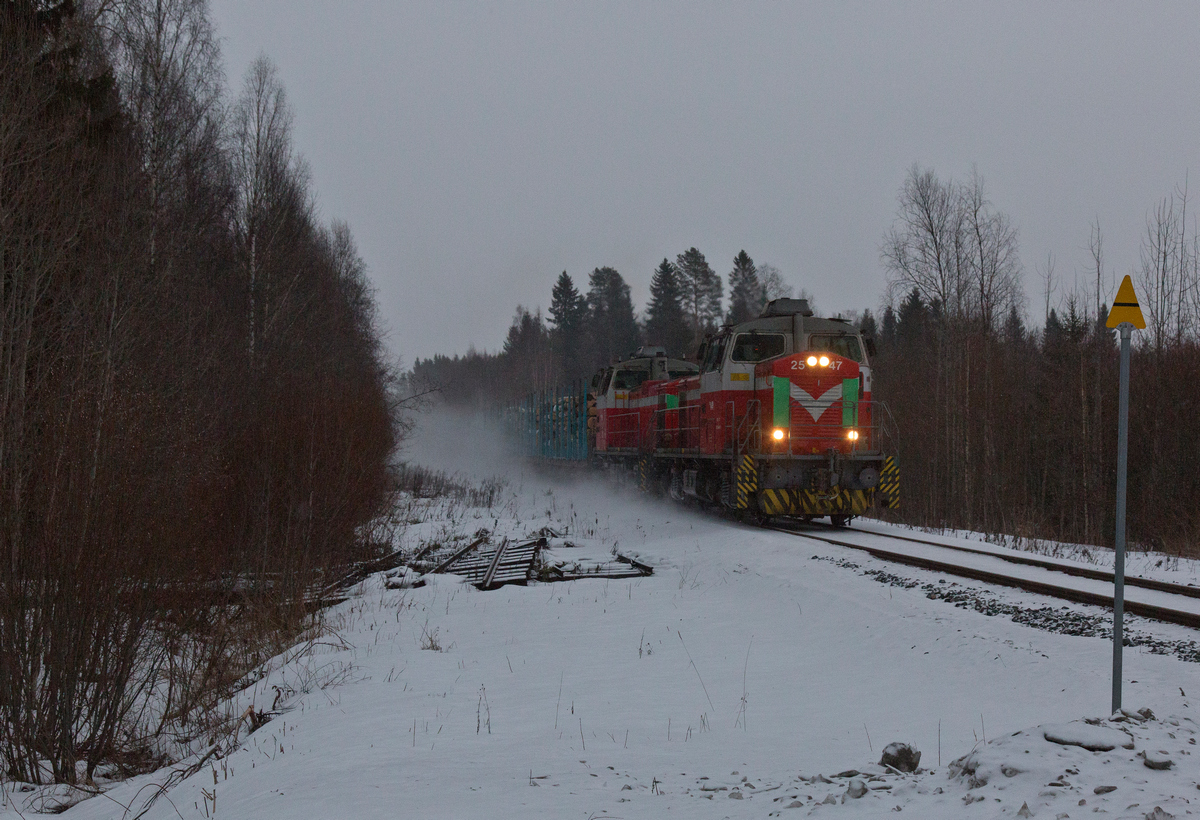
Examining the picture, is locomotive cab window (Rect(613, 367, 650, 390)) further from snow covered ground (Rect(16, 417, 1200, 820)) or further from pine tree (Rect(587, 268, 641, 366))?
pine tree (Rect(587, 268, 641, 366))

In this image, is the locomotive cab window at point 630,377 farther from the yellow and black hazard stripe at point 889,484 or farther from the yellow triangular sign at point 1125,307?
the yellow triangular sign at point 1125,307

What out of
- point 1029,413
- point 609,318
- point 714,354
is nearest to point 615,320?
point 609,318

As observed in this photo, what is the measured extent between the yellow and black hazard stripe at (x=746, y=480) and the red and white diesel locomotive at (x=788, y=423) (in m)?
0.02

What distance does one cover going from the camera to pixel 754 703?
5660mm

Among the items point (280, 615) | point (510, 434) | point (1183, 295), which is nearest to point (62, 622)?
point (280, 615)

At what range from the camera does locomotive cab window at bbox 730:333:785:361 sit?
14.1m

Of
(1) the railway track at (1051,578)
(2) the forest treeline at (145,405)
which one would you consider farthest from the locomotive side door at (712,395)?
(2) the forest treeline at (145,405)

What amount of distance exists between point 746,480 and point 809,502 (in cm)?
111

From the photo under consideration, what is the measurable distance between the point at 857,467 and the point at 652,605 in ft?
17.7

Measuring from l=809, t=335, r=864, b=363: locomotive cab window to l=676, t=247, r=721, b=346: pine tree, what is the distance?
52554 mm

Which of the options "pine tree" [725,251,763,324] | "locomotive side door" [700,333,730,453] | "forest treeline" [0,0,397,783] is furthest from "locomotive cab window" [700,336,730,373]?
"pine tree" [725,251,763,324]

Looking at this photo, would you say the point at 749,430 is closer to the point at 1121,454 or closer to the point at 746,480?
the point at 746,480

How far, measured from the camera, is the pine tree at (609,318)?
6869cm

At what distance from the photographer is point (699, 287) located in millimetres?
67062
